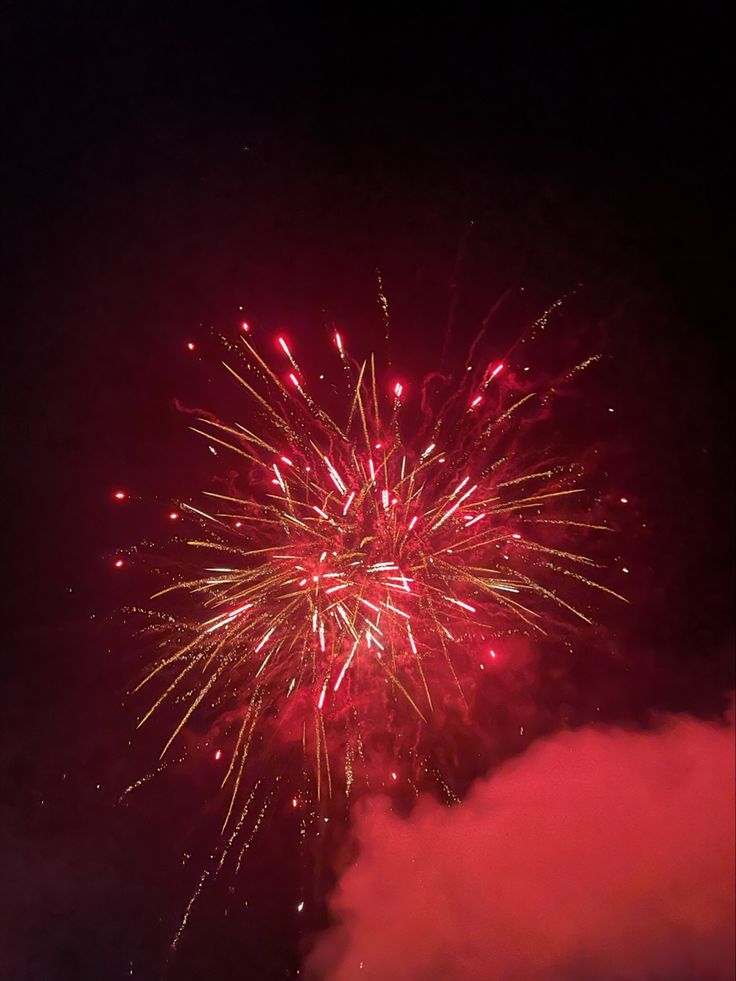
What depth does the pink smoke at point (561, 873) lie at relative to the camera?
345 cm

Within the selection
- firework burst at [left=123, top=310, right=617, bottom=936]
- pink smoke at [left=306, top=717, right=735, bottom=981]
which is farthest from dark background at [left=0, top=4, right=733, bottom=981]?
pink smoke at [left=306, top=717, right=735, bottom=981]

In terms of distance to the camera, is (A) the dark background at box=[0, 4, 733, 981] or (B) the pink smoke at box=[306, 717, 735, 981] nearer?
(A) the dark background at box=[0, 4, 733, 981]

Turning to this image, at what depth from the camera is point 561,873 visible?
11.9 ft

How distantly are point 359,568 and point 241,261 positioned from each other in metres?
1.39

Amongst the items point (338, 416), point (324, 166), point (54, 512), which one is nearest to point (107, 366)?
point (54, 512)

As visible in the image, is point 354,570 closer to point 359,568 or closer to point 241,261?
point 359,568

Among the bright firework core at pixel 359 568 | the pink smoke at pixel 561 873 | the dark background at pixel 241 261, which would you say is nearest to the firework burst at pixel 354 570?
the bright firework core at pixel 359 568

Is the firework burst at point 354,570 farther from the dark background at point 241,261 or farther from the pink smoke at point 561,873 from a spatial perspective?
the pink smoke at point 561,873

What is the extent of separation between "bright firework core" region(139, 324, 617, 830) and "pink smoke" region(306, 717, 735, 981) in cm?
40

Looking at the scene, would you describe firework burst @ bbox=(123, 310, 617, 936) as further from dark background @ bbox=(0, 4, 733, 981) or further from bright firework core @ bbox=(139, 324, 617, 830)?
dark background @ bbox=(0, 4, 733, 981)

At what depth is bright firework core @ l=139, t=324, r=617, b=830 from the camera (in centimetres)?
344

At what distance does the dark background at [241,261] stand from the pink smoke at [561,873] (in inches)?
16.7

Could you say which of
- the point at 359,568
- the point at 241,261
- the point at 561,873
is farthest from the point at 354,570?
the point at 561,873

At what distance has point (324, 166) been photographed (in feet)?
11.0
